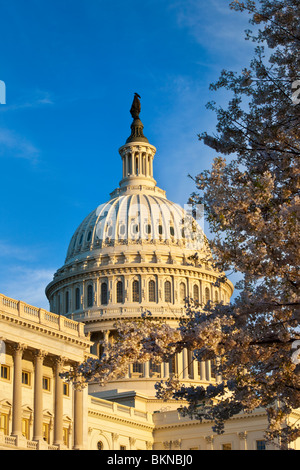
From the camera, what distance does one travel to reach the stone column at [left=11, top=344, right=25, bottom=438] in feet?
207

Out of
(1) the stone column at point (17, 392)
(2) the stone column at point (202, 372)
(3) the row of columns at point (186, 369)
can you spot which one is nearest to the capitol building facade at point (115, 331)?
(1) the stone column at point (17, 392)

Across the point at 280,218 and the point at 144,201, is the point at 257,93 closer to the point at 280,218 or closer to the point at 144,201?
the point at 280,218

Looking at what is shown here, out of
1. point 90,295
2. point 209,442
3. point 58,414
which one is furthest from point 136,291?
point 58,414

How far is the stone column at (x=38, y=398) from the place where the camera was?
65312 mm

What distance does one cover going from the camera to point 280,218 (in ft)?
62.7

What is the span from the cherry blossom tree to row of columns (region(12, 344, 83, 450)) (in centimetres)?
4189

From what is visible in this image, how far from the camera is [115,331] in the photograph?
110m

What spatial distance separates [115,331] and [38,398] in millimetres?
44503

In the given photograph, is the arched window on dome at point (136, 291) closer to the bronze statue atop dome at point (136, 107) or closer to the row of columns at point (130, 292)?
the row of columns at point (130, 292)

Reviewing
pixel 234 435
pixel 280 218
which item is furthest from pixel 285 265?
pixel 234 435

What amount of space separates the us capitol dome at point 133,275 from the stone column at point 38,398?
40.5m

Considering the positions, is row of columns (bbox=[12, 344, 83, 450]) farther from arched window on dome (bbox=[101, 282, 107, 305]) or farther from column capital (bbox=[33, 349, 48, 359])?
arched window on dome (bbox=[101, 282, 107, 305])

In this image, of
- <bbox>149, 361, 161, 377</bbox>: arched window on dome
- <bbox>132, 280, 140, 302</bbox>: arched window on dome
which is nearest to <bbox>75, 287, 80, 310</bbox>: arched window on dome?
<bbox>132, 280, 140, 302</bbox>: arched window on dome
